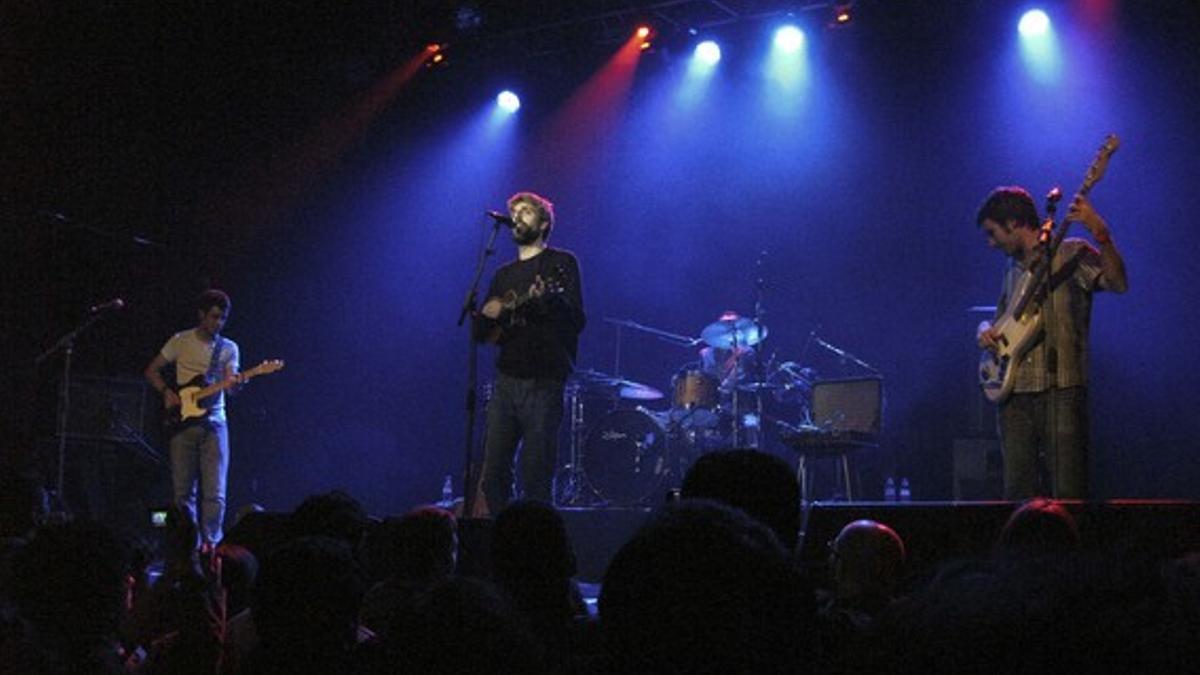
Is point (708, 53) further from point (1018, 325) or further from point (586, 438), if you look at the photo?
point (1018, 325)

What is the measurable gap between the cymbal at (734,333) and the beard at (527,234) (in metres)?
4.72

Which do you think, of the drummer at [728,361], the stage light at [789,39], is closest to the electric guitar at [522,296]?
the drummer at [728,361]

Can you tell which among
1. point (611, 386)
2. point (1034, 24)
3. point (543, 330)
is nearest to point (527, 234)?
point (543, 330)

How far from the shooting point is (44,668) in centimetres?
265

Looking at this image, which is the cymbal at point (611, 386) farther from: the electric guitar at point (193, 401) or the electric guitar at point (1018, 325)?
the electric guitar at point (1018, 325)

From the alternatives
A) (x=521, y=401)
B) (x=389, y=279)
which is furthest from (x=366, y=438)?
(x=521, y=401)

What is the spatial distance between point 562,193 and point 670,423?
3901mm

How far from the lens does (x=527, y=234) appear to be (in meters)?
7.82

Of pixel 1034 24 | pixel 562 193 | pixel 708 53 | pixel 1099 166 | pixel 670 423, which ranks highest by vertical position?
pixel 708 53

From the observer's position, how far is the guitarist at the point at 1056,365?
6312mm

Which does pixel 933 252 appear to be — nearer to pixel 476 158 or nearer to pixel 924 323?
pixel 924 323

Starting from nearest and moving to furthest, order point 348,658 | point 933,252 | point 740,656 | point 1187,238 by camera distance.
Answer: point 740,656 → point 348,658 → point 1187,238 → point 933,252

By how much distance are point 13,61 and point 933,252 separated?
33.4ft

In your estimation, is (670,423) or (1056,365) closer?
(1056,365)
